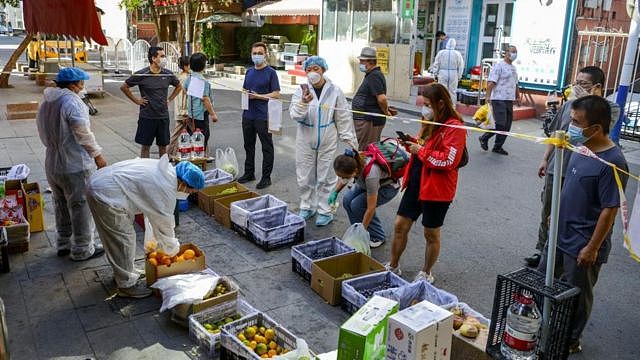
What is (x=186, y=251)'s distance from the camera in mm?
4688

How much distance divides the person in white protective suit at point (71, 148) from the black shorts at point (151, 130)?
7.99ft

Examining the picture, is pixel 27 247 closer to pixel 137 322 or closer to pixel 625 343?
pixel 137 322

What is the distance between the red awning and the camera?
22.1 ft

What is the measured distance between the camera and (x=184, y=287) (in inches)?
167

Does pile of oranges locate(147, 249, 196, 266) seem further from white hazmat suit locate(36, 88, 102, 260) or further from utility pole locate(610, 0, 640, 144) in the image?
utility pole locate(610, 0, 640, 144)

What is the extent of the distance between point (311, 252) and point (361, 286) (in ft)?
2.77

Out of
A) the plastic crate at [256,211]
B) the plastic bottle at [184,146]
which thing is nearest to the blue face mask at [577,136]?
the plastic crate at [256,211]

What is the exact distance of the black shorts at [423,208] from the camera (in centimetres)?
453

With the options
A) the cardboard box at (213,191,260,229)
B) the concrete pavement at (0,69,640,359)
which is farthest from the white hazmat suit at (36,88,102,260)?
the cardboard box at (213,191,260,229)

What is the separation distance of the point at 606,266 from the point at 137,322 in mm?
4551

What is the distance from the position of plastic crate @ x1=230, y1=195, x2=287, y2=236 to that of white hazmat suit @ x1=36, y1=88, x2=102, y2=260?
4.94 ft

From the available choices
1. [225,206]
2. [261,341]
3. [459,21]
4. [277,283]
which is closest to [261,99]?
[225,206]

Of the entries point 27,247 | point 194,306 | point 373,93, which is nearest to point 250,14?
point 373,93

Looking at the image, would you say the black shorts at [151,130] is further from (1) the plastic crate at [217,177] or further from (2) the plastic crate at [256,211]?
(2) the plastic crate at [256,211]
